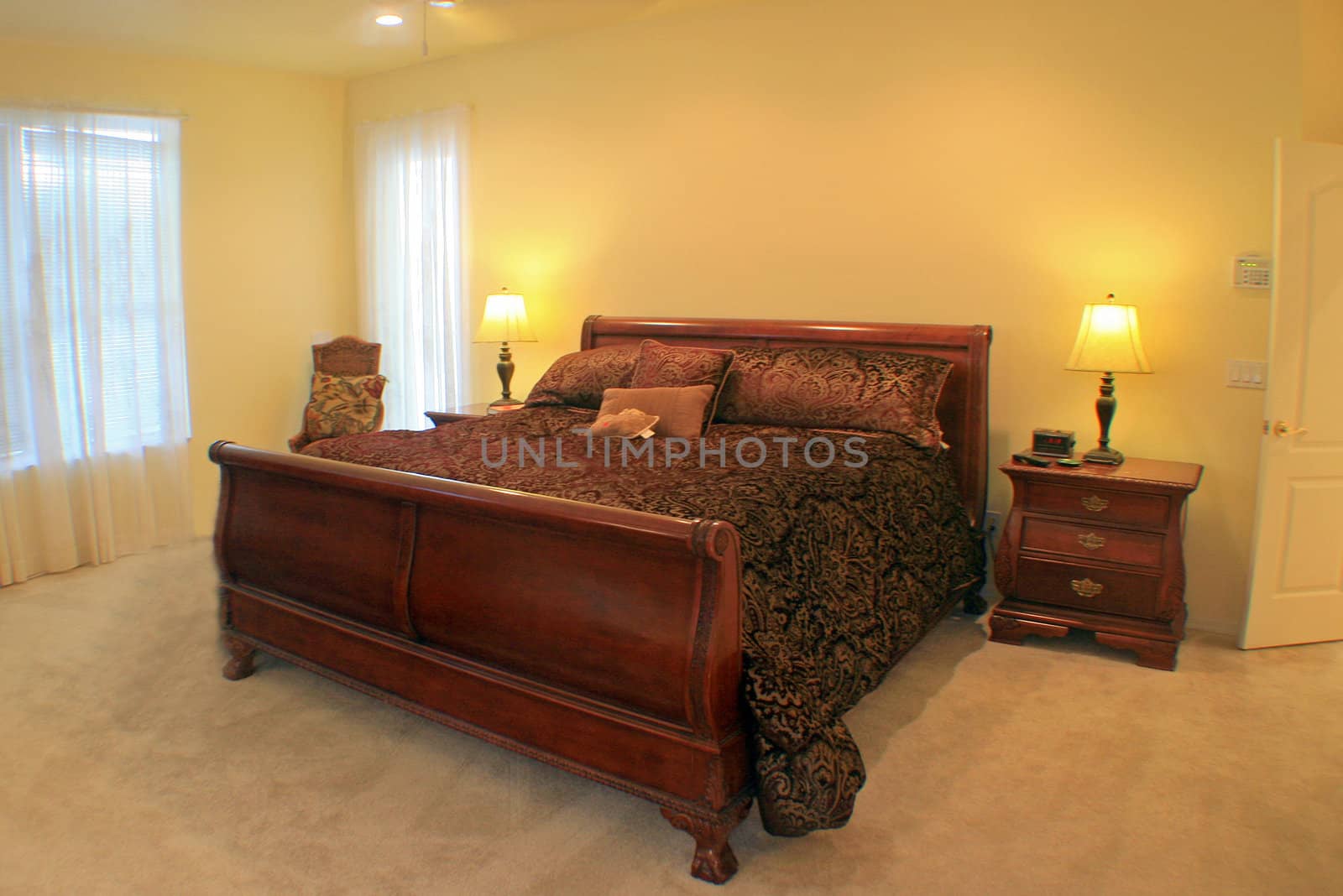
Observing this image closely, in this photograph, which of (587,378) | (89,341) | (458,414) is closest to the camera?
(587,378)

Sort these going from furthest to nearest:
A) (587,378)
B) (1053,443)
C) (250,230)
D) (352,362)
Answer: (352,362), (250,230), (587,378), (1053,443)

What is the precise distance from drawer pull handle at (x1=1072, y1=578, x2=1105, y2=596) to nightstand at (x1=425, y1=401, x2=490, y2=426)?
2533 mm

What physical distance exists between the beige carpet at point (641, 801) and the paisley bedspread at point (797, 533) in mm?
244

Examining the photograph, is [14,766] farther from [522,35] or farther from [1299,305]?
[1299,305]

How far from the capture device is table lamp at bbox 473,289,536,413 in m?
4.89

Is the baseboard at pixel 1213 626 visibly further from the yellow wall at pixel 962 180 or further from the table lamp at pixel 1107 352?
the table lamp at pixel 1107 352

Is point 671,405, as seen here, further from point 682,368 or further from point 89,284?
point 89,284

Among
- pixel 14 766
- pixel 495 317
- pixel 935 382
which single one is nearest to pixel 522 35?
pixel 495 317

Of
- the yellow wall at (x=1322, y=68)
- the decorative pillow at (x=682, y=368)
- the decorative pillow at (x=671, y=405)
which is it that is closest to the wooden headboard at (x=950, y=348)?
the decorative pillow at (x=682, y=368)

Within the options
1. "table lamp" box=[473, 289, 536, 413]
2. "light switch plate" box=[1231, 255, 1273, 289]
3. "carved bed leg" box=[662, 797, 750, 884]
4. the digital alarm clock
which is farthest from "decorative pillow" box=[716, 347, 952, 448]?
"carved bed leg" box=[662, 797, 750, 884]

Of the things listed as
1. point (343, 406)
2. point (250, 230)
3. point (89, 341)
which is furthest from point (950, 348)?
point (89, 341)

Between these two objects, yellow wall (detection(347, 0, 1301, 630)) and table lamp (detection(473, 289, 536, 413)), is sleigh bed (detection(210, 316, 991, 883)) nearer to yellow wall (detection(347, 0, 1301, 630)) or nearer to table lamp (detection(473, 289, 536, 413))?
yellow wall (detection(347, 0, 1301, 630))

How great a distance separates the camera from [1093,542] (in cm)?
339

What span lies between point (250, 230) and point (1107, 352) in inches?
169
